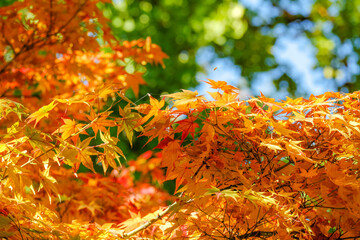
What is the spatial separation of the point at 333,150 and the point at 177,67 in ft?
15.8

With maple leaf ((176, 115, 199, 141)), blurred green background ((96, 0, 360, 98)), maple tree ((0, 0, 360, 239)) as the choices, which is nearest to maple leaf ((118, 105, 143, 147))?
maple tree ((0, 0, 360, 239))

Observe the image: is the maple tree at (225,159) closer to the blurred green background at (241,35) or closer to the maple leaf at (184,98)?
the maple leaf at (184,98)

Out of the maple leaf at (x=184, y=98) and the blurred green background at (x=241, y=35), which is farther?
the blurred green background at (x=241, y=35)

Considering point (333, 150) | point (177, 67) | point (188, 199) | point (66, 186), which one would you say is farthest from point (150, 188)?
point (177, 67)

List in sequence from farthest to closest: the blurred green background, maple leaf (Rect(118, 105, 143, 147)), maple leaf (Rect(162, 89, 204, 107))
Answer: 1. the blurred green background
2. maple leaf (Rect(118, 105, 143, 147))
3. maple leaf (Rect(162, 89, 204, 107))

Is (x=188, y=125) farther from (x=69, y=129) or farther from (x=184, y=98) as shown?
(x=69, y=129)

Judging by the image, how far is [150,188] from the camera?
248 cm

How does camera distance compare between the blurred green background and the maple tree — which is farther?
the blurred green background

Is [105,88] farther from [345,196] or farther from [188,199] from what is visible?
[345,196]

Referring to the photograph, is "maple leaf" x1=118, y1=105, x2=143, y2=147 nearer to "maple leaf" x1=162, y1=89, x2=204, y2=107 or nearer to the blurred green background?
"maple leaf" x1=162, y1=89, x2=204, y2=107

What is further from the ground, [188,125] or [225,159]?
[188,125]

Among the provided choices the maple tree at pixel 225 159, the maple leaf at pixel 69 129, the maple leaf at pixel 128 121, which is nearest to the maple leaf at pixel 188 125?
the maple tree at pixel 225 159

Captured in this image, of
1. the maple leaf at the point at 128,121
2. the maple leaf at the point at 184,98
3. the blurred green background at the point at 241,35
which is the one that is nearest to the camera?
the maple leaf at the point at 184,98

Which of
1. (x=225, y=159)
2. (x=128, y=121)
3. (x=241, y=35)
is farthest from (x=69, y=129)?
(x=241, y=35)
